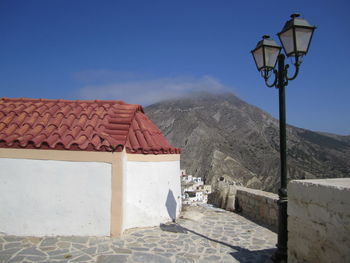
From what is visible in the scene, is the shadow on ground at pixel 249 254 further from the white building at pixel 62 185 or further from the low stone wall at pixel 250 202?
the white building at pixel 62 185

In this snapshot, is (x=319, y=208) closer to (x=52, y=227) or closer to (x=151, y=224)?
(x=151, y=224)

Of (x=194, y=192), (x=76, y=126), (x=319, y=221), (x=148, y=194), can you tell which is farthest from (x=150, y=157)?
(x=194, y=192)

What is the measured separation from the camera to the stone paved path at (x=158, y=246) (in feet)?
15.2

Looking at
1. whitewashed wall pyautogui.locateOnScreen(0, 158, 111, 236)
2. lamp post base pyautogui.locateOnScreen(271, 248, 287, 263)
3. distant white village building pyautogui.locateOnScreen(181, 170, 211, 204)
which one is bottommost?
distant white village building pyautogui.locateOnScreen(181, 170, 211, 204)

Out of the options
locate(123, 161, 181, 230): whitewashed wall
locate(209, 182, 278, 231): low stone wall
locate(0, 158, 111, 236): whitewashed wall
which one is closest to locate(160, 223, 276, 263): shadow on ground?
locate(123, 161, 181, 230): whitewashed wall

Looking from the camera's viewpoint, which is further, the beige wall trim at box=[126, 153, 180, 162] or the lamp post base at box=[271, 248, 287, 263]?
the beige wall trim at box=[126, 153, 180, 162]

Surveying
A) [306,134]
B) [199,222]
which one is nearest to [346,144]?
[306,134]

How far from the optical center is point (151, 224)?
6.60m

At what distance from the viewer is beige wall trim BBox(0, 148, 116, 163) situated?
5621 millimetres

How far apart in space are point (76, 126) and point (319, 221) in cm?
554

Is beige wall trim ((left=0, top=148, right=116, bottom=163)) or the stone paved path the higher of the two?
beige wall trim ((left=0, top=148, right=116, bottom=163))

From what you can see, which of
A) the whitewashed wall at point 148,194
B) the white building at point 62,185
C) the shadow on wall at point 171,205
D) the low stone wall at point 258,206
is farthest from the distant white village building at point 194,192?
the white building at point 62,185

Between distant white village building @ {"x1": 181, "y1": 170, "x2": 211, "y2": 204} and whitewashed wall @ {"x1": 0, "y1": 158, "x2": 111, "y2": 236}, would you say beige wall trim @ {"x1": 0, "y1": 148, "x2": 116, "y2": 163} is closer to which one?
whitewashed wall @ {"x1": 0, "y1": 158, "x2": 111, "y2": 236}

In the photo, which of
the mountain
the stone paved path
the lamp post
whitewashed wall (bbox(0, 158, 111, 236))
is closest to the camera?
the lamp post
